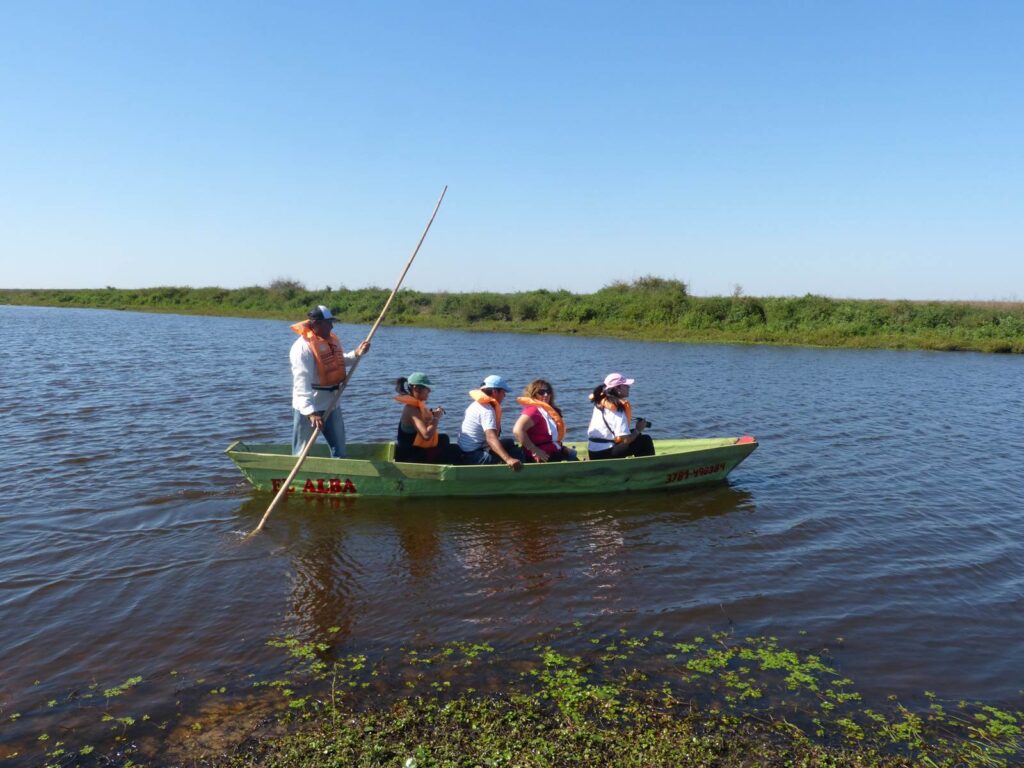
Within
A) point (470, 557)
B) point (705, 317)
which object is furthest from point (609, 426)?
point (705, 317)

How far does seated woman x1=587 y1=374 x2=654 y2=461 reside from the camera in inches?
368

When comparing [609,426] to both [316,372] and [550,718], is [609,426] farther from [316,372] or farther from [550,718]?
[550,718]

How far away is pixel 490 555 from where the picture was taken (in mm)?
7391

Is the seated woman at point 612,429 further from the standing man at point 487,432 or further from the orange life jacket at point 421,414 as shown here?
the orange life jacket at point 421,414

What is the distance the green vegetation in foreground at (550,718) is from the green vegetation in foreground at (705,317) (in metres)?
31.3

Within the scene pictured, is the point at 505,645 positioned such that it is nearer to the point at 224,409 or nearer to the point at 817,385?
the point at 224,409

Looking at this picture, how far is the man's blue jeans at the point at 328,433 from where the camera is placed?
8.65 m

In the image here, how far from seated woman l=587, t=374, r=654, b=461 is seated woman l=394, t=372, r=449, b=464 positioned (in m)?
2.08

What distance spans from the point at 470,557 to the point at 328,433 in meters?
2.69

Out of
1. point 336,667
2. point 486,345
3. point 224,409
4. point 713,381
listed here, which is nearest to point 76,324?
point 486,345

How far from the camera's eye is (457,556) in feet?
24.1

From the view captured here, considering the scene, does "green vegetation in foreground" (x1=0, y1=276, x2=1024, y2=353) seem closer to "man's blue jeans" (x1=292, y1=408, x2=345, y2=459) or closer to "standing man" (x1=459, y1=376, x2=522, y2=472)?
"standing man" (x1=459, y1=376, x2=522, y2=472)

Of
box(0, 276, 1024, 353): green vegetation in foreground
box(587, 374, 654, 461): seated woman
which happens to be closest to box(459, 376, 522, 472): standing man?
box(587, 374, 654, 461): seated woman

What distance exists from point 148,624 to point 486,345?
2721 cm
